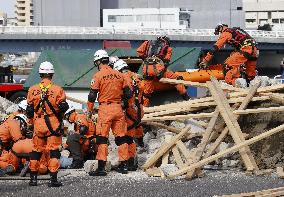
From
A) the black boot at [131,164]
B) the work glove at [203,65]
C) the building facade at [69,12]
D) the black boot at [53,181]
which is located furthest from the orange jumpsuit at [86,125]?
the building facade at [69,12]

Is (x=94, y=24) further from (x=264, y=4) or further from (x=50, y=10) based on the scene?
(x=264, y=4)

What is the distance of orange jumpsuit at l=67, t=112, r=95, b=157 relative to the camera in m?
12.2

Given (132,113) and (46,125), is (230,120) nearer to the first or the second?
(132,113)

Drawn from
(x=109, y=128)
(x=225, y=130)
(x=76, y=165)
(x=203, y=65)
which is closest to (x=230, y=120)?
(x=225, y=130)

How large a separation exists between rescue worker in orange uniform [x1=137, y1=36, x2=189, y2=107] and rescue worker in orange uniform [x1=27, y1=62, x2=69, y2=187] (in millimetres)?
4829

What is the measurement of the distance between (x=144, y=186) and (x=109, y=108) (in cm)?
166

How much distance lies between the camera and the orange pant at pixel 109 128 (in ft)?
37.1

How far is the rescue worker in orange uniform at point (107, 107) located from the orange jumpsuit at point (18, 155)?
0.99m

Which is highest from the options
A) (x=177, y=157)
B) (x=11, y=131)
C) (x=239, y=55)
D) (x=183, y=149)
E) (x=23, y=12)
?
(x=23, y=12)

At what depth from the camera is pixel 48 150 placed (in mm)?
10672

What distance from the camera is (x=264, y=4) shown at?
131 metres

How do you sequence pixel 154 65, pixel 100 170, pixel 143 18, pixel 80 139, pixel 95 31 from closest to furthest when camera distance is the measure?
pixel 100 170, pixel 80 139, pixel 154 65, pixel 95 31, pixel 143 18

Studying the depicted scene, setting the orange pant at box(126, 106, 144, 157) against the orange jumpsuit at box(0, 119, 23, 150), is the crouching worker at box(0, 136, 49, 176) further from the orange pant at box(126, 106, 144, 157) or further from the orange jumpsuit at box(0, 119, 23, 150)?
the orange pant at box(126, 106, 144, 157)

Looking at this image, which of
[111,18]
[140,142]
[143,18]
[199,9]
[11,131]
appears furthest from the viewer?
[199,9]
